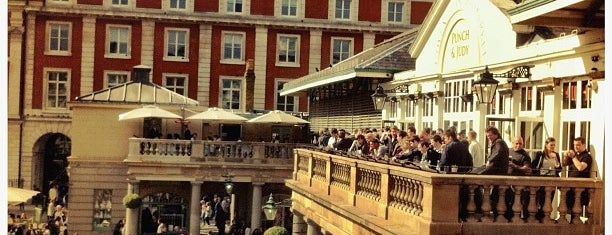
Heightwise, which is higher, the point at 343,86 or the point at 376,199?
the point at 343,86

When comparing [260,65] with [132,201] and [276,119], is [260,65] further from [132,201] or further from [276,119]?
[132,201]

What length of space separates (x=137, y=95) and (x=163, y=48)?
22.3 meters

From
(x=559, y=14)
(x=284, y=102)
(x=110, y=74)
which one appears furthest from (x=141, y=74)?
(x=559, y=14)

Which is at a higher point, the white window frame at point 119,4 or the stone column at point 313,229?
the white window frame at point 119,4

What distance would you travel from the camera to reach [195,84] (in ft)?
209

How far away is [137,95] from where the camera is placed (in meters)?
40.8

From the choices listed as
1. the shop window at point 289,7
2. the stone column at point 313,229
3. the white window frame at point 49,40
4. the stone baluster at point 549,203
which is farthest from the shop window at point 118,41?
the stone baluster at point 549,203

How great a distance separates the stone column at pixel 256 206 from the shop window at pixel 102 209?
5098mm

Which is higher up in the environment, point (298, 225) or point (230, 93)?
point (230, 93)

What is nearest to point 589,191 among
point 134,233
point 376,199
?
point 376,199

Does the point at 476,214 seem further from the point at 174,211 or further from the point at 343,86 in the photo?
the point at 174,211

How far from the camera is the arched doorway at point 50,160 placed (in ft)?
200

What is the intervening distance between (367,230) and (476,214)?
3.41 m

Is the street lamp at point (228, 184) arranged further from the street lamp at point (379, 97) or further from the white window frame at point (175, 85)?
the white window frame at point (175, 85)
